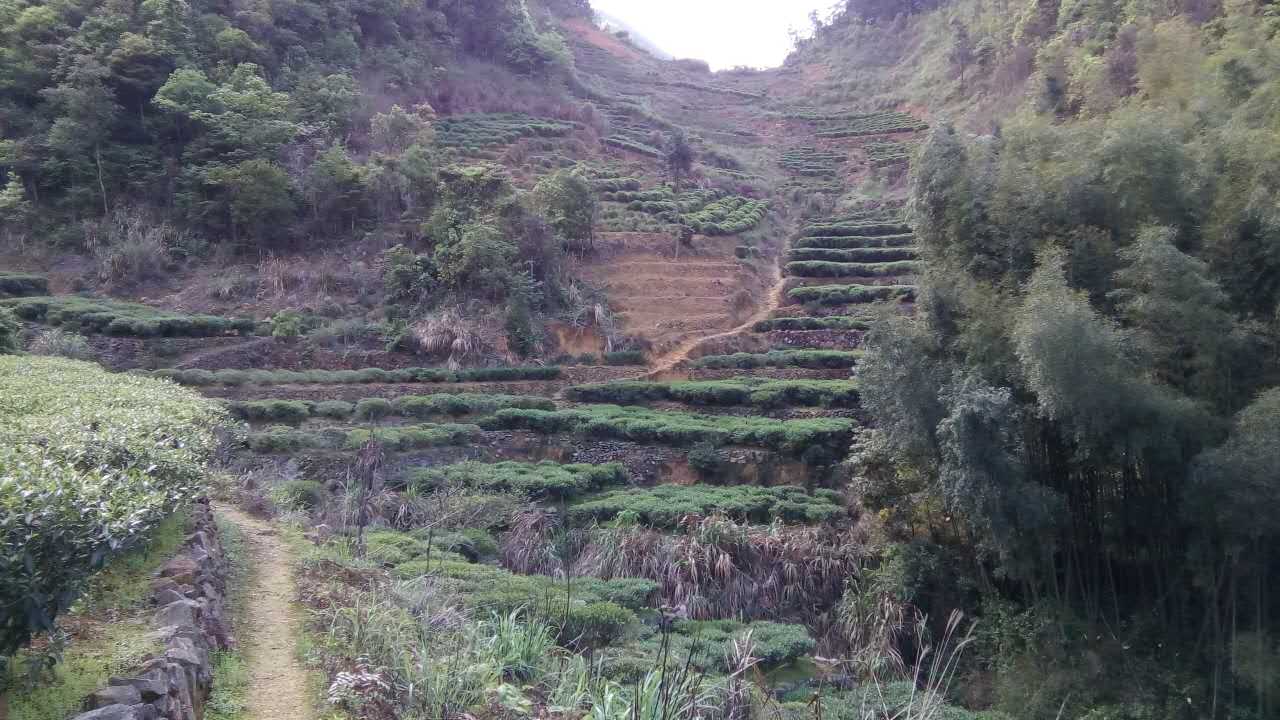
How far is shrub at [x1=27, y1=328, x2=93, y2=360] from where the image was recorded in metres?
21.5

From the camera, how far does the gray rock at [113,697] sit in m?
5.70

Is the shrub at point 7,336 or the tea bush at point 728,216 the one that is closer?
the shrub at point 7,336

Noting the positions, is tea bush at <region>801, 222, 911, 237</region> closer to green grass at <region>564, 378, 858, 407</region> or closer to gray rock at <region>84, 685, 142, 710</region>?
green grass at <region>564, 378, 858, 407</region>

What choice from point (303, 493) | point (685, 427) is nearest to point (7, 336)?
point (303, 493)

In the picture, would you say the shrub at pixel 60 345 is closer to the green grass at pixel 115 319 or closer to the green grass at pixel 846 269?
the green grass at pixel 115 319

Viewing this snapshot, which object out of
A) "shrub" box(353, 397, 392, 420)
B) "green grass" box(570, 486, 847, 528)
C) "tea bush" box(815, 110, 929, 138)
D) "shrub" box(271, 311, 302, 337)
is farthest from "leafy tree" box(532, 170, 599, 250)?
"tea bush" box(815, 110, 929, 138)

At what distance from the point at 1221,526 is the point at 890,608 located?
543 cm

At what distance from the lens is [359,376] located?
24.7 meters

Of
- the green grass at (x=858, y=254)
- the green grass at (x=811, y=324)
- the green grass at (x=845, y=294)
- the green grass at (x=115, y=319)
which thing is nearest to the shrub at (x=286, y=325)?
the green grass at (x=115, y=319)

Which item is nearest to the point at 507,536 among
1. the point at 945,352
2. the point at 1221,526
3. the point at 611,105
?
the point at 945,352

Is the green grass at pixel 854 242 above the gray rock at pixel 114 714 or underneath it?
above

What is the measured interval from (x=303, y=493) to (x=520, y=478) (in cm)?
458

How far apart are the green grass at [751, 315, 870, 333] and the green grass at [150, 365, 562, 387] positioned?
7.71 meters

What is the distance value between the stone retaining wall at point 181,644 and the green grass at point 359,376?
48.7ft
